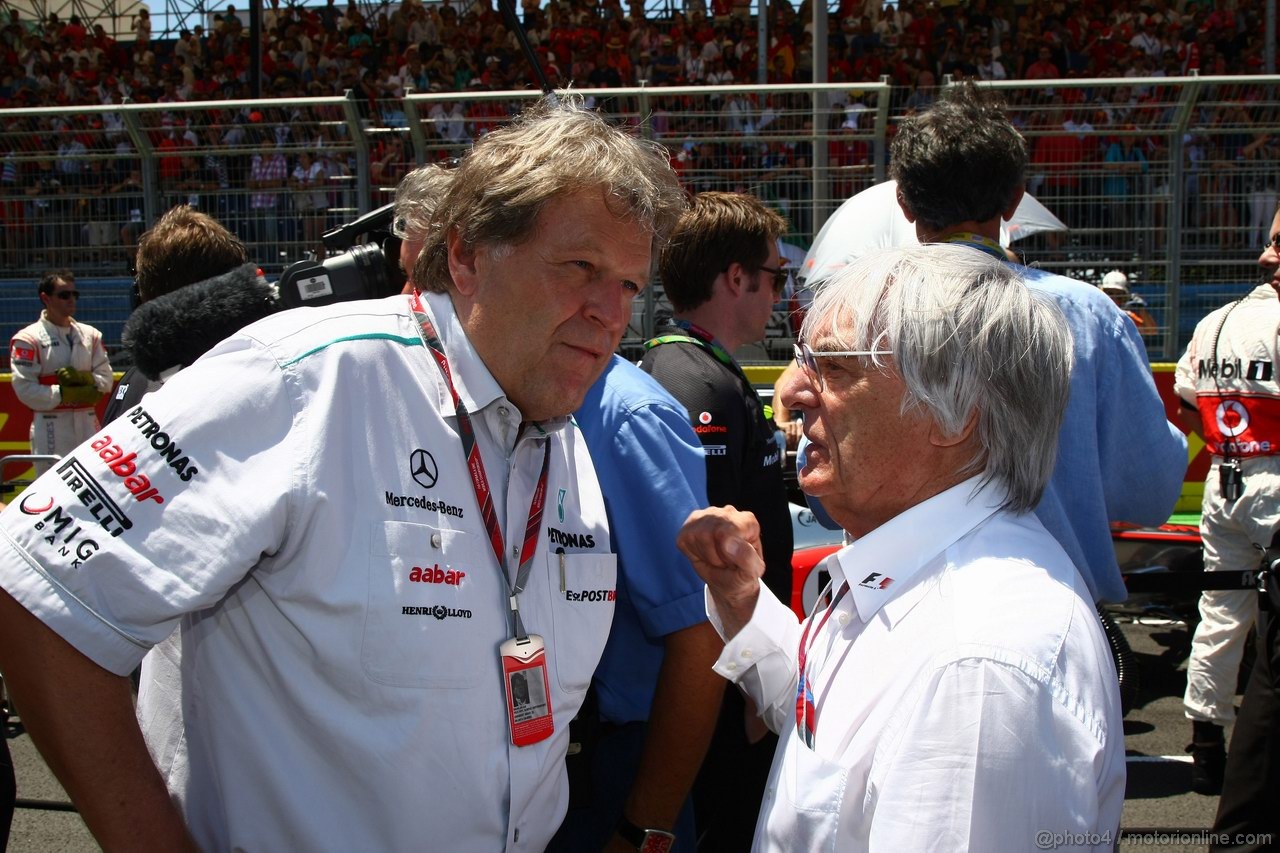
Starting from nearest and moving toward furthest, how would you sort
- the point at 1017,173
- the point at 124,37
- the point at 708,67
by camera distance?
the point at 1017,173 < the point at 708,67 < the point at 124,37

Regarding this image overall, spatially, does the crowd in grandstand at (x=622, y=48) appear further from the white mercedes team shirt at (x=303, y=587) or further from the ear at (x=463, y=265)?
→ the white mercedes team shirt at (x=303, y=587)

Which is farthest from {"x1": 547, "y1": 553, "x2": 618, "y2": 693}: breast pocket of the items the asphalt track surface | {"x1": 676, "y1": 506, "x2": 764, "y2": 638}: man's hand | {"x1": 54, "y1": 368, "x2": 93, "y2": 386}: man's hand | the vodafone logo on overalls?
{"x1": 54, "y1": 368, "x2": 93, "y2": 386}: man's hand

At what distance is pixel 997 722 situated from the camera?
53.2 inches

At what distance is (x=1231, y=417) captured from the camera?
5.05m

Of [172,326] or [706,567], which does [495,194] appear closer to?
[706,567]

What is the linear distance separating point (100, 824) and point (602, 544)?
2.85 ft

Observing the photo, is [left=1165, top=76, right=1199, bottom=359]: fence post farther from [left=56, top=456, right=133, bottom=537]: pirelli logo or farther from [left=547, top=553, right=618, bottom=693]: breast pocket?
[left=56, top=456, right=133, bottom=537]: pirelli logo

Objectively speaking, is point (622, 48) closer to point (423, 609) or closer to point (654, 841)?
point (654, 841)

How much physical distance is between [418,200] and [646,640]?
135 centimetres

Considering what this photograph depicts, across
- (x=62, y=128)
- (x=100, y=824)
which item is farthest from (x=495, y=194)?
(x=62, y=128)

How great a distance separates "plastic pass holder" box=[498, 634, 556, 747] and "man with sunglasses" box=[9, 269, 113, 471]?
325 inches

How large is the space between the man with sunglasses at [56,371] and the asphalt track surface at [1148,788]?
4178mm

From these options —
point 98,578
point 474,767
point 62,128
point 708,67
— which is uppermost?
point 708,67

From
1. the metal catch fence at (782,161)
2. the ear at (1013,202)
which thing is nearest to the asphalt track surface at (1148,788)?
the ear at (1013,202)
